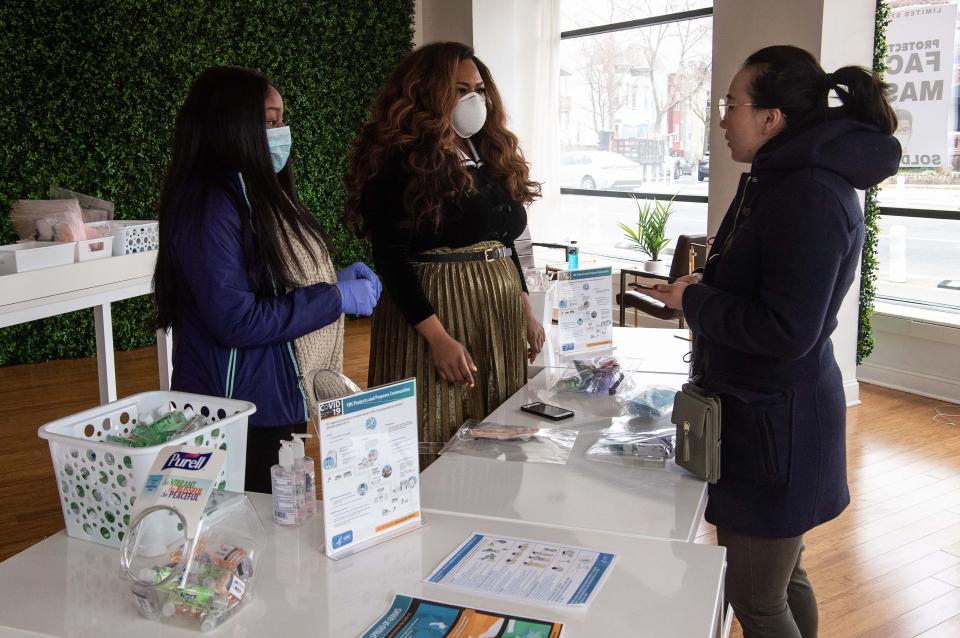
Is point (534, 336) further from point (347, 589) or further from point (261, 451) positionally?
point (347, 589)

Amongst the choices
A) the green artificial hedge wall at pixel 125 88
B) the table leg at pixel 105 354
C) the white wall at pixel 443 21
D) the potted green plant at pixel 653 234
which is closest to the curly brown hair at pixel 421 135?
the table leg at pixel 105 354

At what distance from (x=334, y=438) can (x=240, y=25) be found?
5681mm

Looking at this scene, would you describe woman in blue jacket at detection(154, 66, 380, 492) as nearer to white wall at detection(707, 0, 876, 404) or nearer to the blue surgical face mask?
the blue surgical face mask

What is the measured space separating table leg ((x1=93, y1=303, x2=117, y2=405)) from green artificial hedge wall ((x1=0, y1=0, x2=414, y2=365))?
223 cm

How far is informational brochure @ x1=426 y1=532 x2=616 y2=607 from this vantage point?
1.22 meters

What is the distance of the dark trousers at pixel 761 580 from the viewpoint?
163cm

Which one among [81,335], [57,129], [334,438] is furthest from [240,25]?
[334,438]

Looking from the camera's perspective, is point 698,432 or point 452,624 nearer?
point 452,624

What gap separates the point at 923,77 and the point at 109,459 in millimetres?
4965

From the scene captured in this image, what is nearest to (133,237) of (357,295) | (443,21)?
(357,295)

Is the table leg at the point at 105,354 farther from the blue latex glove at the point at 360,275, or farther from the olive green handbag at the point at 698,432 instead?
the olive green handbag at the point at 698,432

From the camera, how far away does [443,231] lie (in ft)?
7.33

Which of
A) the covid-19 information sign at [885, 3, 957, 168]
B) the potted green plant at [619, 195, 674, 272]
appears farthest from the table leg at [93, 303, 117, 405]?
the covid-19 information sign at [885, 3, 957, 168]

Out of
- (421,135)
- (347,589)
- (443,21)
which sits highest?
(443,21)
